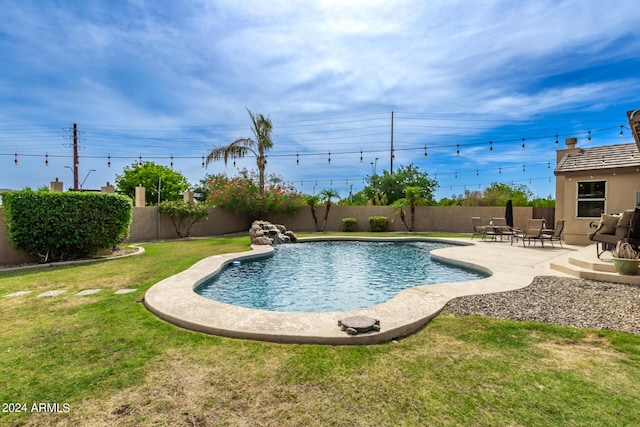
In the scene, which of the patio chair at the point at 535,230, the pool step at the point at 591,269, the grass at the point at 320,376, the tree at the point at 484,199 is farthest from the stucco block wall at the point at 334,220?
the pool step at the point at 591,269

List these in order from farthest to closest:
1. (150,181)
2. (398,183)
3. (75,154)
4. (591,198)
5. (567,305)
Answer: (150,181), (398,183), (75,154), (591,198), (567,305)

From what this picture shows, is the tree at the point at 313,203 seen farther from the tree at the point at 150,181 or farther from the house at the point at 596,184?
the tree at the point at 150,181

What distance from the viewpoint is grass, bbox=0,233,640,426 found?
217 cm

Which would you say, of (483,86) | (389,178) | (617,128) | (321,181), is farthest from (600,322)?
(389,178)

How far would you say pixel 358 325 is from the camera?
134 inches

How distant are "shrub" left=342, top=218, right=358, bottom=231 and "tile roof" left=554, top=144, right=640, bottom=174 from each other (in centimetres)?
1045

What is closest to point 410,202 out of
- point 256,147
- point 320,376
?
point 256,147

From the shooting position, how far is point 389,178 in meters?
29.2

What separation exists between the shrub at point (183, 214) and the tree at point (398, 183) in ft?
54.0

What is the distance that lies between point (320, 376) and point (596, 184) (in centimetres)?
1265

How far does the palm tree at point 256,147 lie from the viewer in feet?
62.7

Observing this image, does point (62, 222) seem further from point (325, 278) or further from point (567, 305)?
point (567, 305)

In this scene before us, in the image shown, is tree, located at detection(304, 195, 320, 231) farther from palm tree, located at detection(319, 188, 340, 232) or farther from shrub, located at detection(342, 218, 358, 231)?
shrub, located at detection(342, 218, 358, 231)

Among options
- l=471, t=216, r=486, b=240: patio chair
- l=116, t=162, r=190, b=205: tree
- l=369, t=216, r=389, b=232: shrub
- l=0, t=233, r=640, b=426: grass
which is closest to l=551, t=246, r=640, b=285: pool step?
l=0, t=233, r=640, b=426: grass
